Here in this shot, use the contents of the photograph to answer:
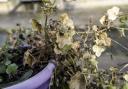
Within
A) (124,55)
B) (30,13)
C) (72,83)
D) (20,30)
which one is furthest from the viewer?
(30,13)

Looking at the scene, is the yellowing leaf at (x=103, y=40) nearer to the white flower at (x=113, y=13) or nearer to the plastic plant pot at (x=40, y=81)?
the white flower at (x=113, y=13)

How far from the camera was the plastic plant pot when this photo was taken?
57.9 inches

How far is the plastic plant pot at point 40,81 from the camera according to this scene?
147 centimetres

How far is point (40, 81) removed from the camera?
5.07 feet

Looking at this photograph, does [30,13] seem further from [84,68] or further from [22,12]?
[84,68]

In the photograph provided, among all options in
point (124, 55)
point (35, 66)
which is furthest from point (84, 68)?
point (124, 55)

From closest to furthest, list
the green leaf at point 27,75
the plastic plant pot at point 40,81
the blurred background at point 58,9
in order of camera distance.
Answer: the plastic plant pot at point 40,81 < the green leaf at point 27,75 < the blurred background at point 58,9

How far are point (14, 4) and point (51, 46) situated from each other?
2.45 metres

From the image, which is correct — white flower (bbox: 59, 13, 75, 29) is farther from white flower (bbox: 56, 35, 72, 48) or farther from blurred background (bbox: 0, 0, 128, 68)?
→ blurred background (bbox: 0, 0, 128, 68)

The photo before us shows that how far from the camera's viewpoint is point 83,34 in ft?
5.69

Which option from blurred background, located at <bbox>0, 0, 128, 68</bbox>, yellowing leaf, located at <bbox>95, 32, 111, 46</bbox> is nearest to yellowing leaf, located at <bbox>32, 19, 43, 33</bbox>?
yellowing leaf, located at <bbox>95, 32, 111, 46</bbox>

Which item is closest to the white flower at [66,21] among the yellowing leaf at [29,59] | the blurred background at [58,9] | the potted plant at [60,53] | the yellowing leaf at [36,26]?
the potted plant at [60,53]

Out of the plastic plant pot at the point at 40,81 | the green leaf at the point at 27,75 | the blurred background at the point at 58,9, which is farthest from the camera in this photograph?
the blurred background at the point at 58,9

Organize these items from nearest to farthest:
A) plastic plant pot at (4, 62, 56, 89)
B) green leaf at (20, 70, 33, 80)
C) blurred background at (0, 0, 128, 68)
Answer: plastic plant pot at (4, 62, 56, 89) → green leaf at (20, 70, 33, 80) → blurred background at (0, 0, 128, 68)
